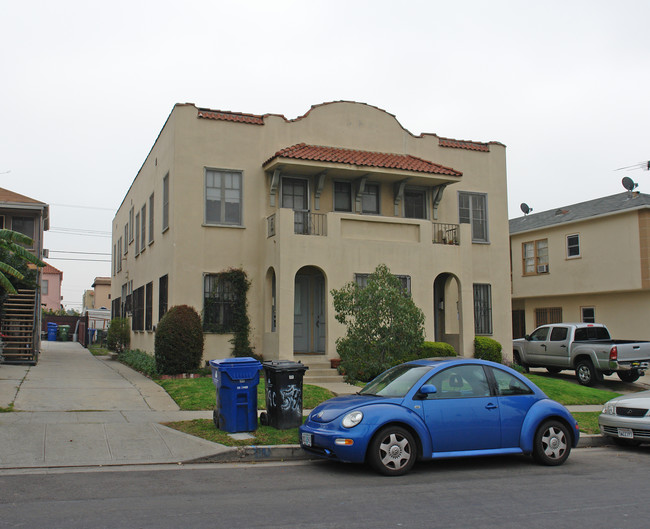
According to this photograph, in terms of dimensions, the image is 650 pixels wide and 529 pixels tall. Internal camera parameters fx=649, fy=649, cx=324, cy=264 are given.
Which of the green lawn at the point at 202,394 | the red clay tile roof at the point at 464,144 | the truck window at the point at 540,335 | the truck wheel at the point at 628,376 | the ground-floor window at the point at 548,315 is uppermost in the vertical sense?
the red clay tile roof at the point at 464,144

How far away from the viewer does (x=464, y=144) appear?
72.0ft

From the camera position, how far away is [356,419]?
27.1 ft

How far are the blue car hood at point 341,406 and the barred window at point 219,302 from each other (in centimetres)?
978

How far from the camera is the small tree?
12.7 metres

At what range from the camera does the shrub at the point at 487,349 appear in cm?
1919

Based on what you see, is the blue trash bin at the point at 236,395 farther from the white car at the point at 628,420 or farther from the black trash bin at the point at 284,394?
the white car at the point at 628,420

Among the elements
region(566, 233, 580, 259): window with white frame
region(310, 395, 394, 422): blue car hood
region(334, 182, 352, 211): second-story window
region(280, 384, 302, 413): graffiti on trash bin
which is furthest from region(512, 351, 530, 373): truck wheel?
region(310, 395, 394, 422): blue car hood

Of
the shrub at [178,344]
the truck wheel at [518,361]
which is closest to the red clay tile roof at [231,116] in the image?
the shrub at [178,344]

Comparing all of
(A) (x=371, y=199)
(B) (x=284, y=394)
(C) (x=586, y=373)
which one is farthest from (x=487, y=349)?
(B) (x=284, y=394)

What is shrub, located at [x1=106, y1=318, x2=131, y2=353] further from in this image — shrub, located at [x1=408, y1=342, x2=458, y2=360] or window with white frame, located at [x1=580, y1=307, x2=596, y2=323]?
window with white frame, located at [x1=580, y1=307, x2=596, y2=323]

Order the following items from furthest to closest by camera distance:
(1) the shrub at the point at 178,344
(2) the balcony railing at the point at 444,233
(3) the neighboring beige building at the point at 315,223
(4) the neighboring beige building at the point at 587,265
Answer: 1. (4) the neighboring beige building at the point at 587,265
2. (2) the balcony railing at the point at 444,233
3. (3) the neighboring beige building at the point at 315,223
4. (1) the shrub at the point at 178,344

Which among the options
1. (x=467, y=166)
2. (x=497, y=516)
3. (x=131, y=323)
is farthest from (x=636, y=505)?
(x=131, y=323)

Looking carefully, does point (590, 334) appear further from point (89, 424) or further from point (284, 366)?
point (89, 424)

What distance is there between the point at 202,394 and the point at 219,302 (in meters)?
5.15
